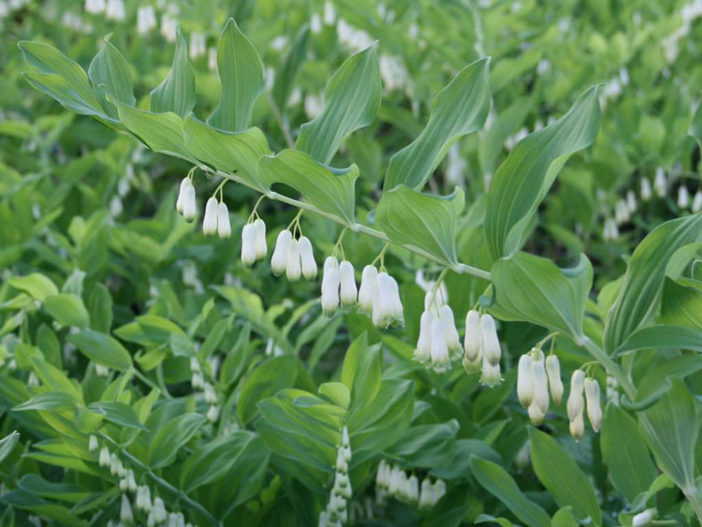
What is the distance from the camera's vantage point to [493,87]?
3281 mm

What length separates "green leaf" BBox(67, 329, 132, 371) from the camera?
7.22 ft

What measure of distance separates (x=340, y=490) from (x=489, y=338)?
1.83 feet

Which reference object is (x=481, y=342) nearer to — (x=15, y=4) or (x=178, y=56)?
(x=178, y=56)

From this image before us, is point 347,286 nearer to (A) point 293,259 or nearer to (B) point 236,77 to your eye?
(A) point 293,259

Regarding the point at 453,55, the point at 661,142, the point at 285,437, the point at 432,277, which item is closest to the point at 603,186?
the point at 661,142

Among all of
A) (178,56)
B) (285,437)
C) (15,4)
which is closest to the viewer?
(178,56)

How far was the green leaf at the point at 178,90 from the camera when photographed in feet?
5.25

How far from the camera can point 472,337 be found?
1.50 metres

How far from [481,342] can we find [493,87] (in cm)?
195

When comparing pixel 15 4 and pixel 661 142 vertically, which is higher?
pixel 15 4

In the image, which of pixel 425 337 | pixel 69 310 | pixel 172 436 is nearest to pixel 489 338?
pixel 425 337

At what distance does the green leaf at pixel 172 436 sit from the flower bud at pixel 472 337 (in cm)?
63

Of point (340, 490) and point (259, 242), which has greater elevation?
point (259, 242)

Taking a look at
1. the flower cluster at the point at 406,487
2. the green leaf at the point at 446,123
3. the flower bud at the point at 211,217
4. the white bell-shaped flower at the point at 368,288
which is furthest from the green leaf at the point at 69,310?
the green leaf at the point at 446,123
